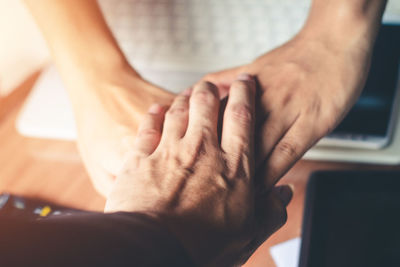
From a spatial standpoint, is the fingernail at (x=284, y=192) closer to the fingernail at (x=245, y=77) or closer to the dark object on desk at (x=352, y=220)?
the dark object on desk at (x=352, y=220)

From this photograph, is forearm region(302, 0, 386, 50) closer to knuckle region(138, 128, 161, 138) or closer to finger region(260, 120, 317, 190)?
finger region(260, 120, 317, 190)

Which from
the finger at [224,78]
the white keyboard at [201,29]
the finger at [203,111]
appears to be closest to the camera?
the finger at [203,111]

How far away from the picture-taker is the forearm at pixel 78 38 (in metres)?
0.65

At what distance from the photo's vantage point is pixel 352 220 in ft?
1.59

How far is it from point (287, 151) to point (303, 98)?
0.30 feet

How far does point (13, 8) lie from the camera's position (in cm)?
94

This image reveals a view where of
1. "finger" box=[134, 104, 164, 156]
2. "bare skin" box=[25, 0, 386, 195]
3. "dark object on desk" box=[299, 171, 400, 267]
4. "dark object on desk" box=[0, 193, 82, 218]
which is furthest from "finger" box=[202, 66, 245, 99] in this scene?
"dark object on desk" box=[0, 193, 82, 218]

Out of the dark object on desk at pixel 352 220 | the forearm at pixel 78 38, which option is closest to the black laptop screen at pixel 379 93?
the dark object on desk at pixel 352 220

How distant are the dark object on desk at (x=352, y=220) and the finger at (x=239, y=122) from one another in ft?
0.37

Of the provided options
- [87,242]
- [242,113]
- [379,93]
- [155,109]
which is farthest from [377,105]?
[87,242]

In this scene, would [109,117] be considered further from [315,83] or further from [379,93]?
[379,93]

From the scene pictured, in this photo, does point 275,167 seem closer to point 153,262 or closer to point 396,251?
point 396,251

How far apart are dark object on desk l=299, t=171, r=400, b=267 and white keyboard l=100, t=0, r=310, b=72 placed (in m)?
0.31

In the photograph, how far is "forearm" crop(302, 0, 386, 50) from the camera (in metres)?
0.55
